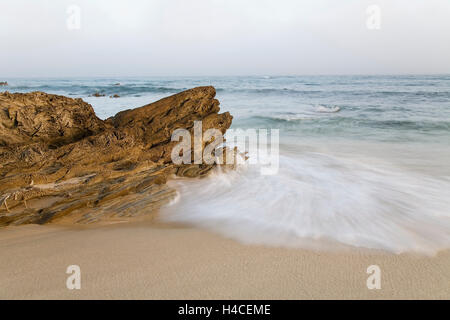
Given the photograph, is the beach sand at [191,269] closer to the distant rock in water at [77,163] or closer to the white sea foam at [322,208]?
the white sea foam at [322,208]

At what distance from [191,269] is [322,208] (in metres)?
1.87

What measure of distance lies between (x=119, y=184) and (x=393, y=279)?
112 inches

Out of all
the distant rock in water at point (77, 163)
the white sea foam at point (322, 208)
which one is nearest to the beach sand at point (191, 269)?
the white sea foam at point (322, 208)

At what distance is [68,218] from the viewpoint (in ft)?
9.52

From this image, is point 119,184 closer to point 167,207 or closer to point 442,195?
point 167,207

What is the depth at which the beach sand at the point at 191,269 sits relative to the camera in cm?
183

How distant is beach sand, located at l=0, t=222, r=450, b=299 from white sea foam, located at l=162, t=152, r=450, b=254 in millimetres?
246

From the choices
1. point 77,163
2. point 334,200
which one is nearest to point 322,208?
point 334,200

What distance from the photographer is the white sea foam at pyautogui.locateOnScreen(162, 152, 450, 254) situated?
266 cm

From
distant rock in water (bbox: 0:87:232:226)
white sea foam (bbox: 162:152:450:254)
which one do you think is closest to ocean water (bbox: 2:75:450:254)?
white sea foam (bbox: 162:152:450:254)

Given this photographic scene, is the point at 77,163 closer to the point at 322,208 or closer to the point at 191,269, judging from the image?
the point at 191,269

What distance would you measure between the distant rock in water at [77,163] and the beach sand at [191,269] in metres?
0.40

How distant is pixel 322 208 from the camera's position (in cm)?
335
